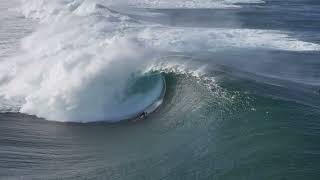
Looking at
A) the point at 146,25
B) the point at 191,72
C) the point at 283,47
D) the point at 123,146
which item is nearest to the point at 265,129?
the point at 123,146

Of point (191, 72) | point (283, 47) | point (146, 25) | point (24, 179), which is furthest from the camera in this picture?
point (146, 25)

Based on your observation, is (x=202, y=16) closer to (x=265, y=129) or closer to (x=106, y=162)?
(x=265, y=129)

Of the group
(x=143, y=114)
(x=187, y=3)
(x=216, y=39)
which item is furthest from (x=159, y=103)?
(x=187, y=3)

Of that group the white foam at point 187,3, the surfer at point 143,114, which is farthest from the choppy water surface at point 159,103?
the white foam at point 187,3

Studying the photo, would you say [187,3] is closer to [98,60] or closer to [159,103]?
[98,60]

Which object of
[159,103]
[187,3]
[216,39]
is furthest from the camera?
[187,3]
